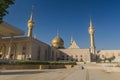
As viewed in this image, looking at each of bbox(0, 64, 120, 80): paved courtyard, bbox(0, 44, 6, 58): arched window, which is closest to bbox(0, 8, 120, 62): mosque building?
bbox(0, 44, 6, 58): arched window

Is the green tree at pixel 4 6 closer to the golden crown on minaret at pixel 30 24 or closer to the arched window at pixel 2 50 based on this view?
the arched window at pixel 2 50

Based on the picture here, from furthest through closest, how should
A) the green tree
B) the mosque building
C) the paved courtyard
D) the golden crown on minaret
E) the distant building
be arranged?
1. the golden crown on minaret
2. the distant building
3. the mosque building
4. the green tree
5. the paved courtyard

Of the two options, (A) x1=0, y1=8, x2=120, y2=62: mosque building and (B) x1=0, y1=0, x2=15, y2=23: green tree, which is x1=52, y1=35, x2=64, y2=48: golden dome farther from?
(B) x1=0, y1=0, x2=15, y2=23: green tree

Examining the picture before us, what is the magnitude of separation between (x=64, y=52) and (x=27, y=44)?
82.7ft

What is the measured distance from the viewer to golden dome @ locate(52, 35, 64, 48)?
6248 cm

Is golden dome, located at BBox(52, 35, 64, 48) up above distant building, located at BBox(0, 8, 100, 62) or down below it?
above

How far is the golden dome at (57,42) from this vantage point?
62.5m

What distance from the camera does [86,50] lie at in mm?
57719

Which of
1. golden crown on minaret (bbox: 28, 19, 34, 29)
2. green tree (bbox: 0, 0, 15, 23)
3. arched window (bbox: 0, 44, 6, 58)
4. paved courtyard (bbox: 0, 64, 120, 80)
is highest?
golden crown on minaret (bbox: 28, 19, 34, 29)

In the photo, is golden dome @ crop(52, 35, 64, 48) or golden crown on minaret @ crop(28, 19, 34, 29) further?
golden dome @ crop(52, 35, 64, 48)

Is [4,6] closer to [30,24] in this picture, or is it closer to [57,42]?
[30,24]

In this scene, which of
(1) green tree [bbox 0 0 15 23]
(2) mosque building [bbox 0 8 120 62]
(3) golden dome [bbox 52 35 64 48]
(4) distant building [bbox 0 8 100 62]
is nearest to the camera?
(1) green tree [bbox 0 0 15 23]

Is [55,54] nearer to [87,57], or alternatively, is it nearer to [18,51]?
[87,57]

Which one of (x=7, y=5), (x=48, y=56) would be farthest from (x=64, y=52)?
(x=7, y=5)
